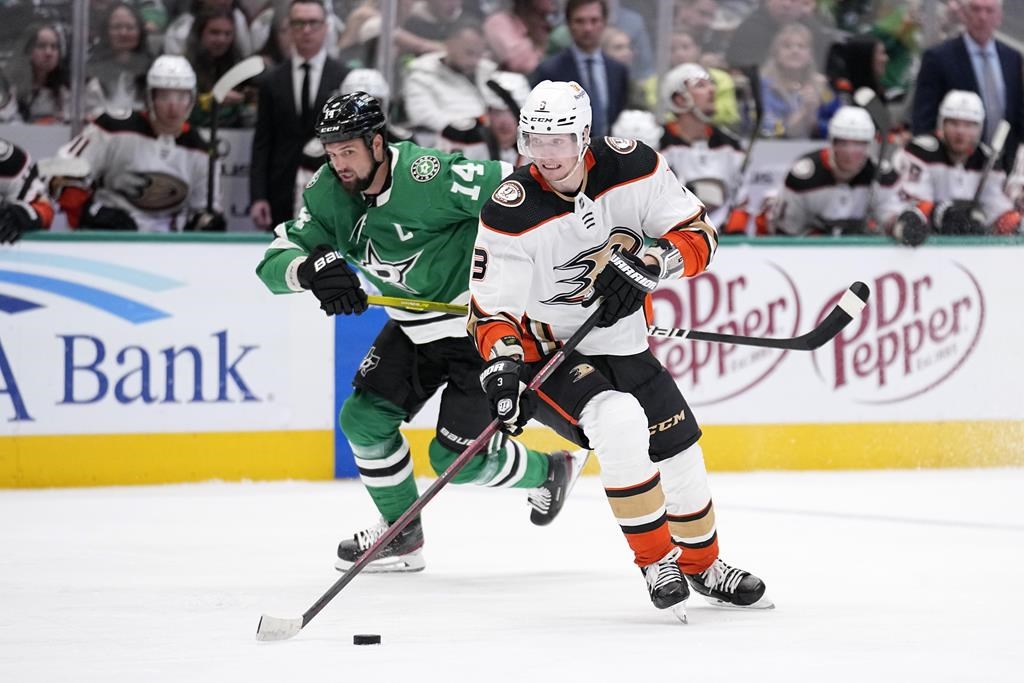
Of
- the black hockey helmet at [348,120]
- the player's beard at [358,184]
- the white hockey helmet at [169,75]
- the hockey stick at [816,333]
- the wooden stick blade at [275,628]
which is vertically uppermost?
the black hockey helmet at [348,120]

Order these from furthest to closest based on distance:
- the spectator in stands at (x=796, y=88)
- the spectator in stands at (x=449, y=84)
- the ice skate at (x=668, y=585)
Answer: the spectator in stands at (x=796, y=88)
the spectator in stands at (x=449, y=84)
the ice skate at (x=668, y=585)

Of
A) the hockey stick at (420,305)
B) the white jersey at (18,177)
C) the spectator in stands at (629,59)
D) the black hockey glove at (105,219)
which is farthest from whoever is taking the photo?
the spectator in stands at (629,59)

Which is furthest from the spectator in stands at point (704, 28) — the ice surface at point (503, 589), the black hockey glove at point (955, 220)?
the ice surface at point (503, 589)

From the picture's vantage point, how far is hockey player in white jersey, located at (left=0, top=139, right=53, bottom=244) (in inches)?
235

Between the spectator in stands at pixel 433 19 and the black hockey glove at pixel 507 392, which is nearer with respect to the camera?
the black hockey glove at pixel 507 392

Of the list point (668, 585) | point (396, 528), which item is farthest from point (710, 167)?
point (668, 585)

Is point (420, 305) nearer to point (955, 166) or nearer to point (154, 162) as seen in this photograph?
point (154, 162)

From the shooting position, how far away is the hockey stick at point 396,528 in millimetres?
3463

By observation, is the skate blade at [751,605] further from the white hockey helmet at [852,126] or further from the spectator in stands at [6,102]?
the spectator in stands at [6,102]

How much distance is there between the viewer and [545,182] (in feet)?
12.3

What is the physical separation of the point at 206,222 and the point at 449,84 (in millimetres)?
1419

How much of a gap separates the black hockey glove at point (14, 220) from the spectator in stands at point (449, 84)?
6.14ft

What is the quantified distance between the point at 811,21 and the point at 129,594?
5.14 m

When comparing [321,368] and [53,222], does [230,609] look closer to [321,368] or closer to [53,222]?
[321,368]
